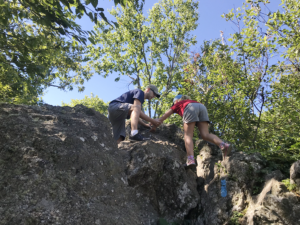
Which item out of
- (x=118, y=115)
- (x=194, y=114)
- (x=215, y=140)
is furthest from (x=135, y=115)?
(x=215, y=140)

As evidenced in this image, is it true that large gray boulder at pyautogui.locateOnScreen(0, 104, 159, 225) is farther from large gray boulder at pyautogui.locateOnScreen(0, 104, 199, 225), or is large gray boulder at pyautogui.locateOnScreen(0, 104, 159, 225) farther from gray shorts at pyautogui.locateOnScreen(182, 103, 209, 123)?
gray shorts at pyautogui.locateOnScreen(182, 103, 209, 123)

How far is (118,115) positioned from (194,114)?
169cm

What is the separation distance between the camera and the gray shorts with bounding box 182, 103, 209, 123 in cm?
457

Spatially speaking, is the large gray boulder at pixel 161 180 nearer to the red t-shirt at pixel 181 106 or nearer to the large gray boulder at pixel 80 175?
the large gray boulder at pixel 80 175

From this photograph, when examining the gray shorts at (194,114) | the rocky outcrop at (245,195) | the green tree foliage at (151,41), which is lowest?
the rocky outcrop at (245,195)

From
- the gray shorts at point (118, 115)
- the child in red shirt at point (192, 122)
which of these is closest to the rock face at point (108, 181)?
the child in red shirt at point (192, 122)

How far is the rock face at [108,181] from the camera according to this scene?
224 cm

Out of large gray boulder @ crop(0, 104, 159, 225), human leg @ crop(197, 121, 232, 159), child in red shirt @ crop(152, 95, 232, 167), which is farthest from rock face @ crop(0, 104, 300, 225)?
child in red shirt @ crop(152, 95, 232, 167)

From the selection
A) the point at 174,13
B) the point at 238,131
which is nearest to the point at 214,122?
the point at 238,131

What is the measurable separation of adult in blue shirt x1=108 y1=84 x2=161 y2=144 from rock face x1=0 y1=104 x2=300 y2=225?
37 centimetres

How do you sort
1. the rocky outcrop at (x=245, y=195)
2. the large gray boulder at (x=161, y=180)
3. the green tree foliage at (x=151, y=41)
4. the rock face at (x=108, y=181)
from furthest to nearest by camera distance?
the green tree foliage at (x=151, y=41), the large gray boulder at (x=161, y=180), the rocky outcrop at (x=245, y=195), the rock face at (x=108, y=181)

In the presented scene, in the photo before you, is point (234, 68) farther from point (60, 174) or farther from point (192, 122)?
point (60, 174)

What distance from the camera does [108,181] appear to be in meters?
2.93

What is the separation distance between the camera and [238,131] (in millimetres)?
5477
